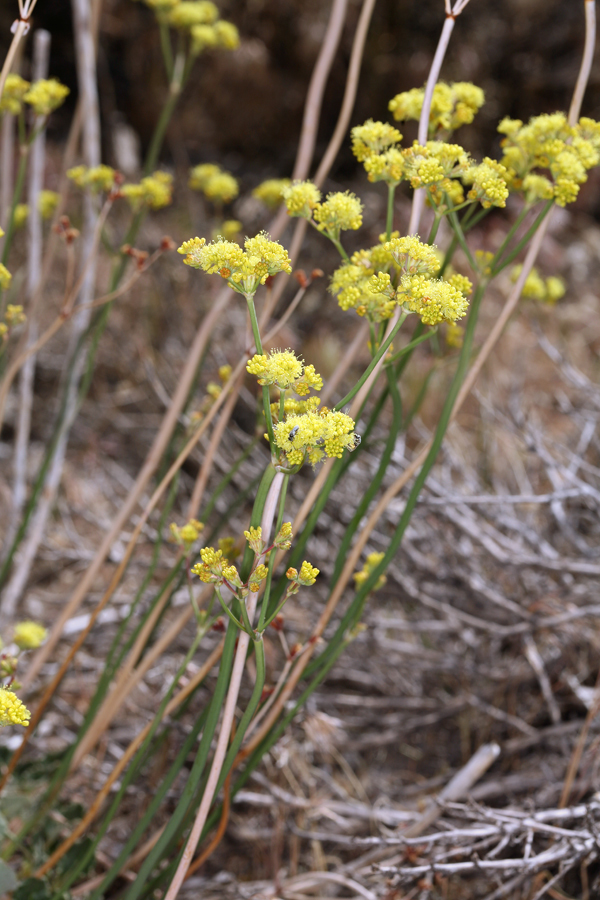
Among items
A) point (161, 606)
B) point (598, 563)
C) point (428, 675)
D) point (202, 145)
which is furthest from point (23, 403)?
point (202, 145)

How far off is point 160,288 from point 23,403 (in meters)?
1.18

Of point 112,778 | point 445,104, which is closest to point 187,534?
point 112,778

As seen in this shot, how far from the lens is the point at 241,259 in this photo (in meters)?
0.63

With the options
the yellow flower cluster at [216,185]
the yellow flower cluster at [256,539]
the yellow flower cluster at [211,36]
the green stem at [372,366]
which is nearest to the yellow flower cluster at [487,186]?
the green stem at [372,366]

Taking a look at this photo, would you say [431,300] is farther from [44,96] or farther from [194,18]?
[194,18]

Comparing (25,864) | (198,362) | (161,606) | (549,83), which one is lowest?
(25,864)

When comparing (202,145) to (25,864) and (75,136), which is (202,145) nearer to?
(75,136)

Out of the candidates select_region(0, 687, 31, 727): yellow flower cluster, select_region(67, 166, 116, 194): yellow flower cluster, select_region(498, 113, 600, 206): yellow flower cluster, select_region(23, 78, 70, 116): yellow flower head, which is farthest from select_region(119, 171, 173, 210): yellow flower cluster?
select_region(0, 687, 31, 727): yellow flower cluster

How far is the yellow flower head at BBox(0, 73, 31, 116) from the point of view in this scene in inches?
43.0

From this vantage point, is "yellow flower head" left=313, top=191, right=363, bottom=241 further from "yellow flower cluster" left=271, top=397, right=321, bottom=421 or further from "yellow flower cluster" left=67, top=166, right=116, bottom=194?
"yellow flower cluster" left=67, top=166, right=116, bottom=194

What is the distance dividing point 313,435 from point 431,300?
159 millimetres

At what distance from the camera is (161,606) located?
42.9 inches

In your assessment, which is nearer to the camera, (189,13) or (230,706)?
(230,706)

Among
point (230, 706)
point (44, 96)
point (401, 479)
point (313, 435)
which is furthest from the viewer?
point (44, 96)
